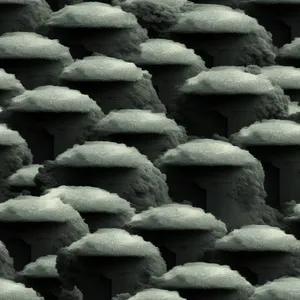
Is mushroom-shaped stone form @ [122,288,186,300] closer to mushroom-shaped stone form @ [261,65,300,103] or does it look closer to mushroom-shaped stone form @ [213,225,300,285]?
mushroom-shaped stone form @ [213,225,300,285]

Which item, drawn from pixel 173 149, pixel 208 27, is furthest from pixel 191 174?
pixel 208 27

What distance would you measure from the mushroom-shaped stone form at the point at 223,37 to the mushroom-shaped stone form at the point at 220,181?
161 millimetres

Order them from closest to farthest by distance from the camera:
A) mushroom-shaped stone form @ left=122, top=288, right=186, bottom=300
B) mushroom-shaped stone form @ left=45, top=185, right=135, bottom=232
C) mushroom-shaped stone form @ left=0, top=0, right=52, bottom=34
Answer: mushroom-shaped stone form @ left=122, top=288, right=186, bottom=300, mushroom-shaped stone form @ left=45, top=185, right=135, bottom=232, mushroom-shaped stone form @ left=0, top=0, right=52, bottom=34

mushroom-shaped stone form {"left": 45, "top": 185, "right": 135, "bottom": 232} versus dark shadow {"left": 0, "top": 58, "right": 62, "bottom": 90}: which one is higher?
dark shadow {"left": 0, "top": 58, "right": 62, "bottom": 90}

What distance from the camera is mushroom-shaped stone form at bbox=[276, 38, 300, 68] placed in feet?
8.98

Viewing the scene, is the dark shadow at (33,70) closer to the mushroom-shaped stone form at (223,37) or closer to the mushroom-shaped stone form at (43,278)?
the mushroom-shaped stone form at (223,37)

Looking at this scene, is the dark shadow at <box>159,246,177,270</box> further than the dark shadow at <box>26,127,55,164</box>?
No

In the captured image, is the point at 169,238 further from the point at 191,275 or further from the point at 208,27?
the point at 208,27

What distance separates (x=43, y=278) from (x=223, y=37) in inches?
14.7

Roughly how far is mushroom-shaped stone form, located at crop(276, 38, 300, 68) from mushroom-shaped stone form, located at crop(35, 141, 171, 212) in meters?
0.26

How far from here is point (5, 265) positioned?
98.4 inches

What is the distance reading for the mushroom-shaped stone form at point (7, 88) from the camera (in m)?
2.64

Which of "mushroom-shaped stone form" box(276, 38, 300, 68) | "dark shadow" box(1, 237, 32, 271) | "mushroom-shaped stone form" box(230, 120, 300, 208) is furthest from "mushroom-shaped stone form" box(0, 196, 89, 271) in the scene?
"mushroom-shaped stone form" box(276, 38, 300, 68)

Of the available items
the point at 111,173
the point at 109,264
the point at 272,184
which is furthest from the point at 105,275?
the point at 272,184
